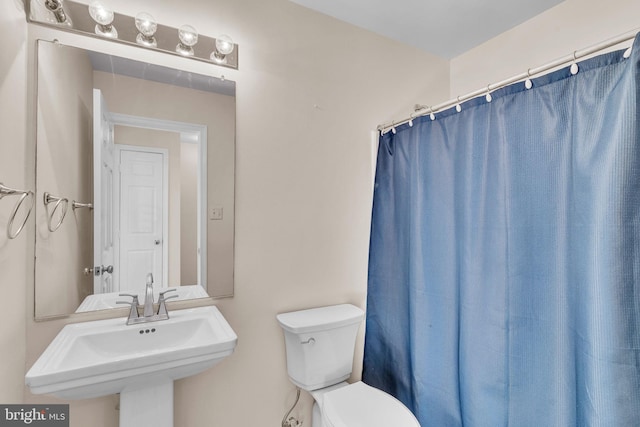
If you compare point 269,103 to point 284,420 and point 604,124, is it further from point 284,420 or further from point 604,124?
point 284,420

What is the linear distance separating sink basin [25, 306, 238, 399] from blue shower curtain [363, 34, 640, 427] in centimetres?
103

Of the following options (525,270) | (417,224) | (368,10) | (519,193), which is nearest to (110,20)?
Result: (368,10)

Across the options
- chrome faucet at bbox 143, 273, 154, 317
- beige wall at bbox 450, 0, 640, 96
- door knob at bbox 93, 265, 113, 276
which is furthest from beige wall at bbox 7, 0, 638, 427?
chrome faucet at bbox 143, 273, 154, 317

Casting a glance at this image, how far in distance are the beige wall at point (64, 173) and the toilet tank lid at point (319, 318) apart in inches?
36.0

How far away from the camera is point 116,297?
1.36 meters

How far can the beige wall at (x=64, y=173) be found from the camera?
1.21 metres

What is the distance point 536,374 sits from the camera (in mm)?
1168

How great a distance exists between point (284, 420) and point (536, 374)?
49.8 inches

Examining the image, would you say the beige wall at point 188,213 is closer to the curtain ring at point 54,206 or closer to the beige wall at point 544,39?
the curtain ring at point 54,206

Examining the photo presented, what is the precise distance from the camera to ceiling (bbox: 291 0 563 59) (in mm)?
1729

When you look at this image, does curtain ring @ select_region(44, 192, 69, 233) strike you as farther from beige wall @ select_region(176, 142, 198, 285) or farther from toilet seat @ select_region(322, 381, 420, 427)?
toilet seat @ select_region(322, 381, 420, 427)

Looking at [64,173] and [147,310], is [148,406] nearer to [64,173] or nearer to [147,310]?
[147,310]

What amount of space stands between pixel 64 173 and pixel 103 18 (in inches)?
26.3

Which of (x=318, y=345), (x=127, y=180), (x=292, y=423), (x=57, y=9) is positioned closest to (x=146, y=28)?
(x=57, y=9)
